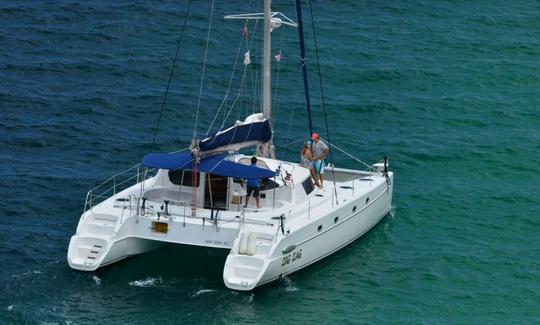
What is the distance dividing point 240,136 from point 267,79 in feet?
6.59

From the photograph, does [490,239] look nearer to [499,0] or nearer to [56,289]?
[56,289]

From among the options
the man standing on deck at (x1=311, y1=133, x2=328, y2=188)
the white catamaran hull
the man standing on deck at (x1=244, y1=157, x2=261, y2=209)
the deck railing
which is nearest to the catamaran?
the white catamaran hull

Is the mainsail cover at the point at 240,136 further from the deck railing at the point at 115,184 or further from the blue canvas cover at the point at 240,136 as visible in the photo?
the deck railing at the point at 115,184

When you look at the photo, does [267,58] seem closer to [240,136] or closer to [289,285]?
[240,136]

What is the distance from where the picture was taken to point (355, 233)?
37.9 metres

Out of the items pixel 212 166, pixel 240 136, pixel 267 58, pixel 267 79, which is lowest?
pixel 212 166

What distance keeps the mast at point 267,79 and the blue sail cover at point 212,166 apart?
2839mm

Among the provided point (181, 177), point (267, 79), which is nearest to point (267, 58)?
point (267, 79)

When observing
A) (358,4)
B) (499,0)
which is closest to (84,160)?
(358,4)

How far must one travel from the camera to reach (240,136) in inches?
1465

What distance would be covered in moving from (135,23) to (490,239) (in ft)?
71.6

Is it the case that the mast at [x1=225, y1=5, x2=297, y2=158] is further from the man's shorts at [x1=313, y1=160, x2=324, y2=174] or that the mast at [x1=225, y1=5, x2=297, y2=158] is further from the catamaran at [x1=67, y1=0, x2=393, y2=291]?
the man's shorts at [x1=313, y1=160, x2=324, y2=174]

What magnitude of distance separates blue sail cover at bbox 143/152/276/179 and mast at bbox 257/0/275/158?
2839mm

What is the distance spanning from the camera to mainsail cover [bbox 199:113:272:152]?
118ft
